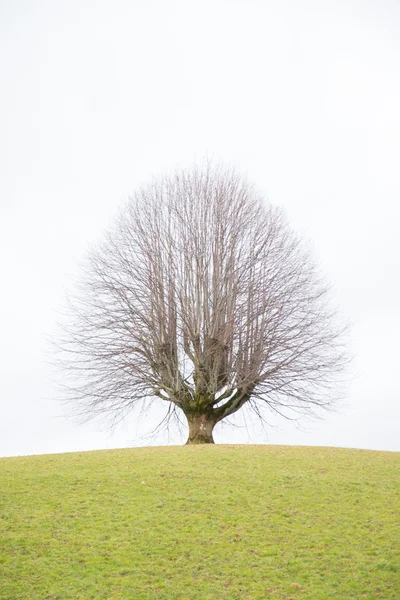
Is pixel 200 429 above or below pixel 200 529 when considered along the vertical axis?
above

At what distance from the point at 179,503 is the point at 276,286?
15.3 meters

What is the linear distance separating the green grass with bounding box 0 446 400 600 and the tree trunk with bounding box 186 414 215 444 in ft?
19.9

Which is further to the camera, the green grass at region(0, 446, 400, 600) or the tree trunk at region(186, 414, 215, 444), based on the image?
the tree trunk at region(186, 414, 215, 444)

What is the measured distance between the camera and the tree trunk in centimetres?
2877

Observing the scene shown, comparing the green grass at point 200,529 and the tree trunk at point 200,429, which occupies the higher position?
the tree trunk at point 200,429

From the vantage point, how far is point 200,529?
1648 centimetres

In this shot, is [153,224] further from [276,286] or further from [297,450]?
[297,450]

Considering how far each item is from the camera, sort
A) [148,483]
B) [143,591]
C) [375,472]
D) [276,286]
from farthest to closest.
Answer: [276,286], [375,472], [148,483], [143,591]

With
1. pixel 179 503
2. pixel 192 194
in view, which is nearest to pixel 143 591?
pixel 179 503

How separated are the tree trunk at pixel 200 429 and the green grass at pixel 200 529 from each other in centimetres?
607

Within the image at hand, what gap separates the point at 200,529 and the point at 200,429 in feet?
40.8

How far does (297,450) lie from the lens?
25.2m

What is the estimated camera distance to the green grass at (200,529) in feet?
46.4

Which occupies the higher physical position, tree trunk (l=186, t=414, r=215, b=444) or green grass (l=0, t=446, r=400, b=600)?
tree trunk (l=186, t=414, r=215, b=444)
